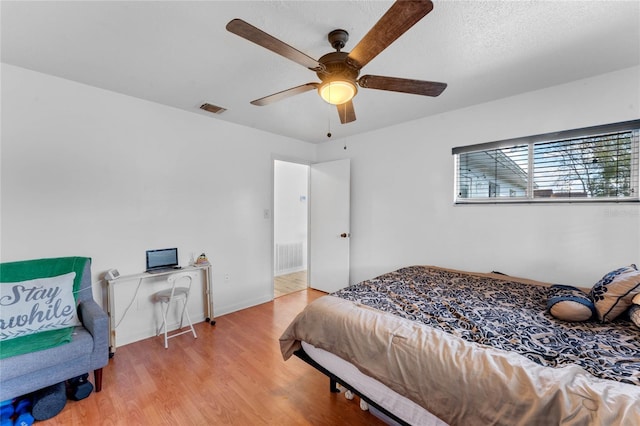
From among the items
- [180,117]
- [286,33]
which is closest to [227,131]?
[180,117]

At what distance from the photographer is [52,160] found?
7.67 feet

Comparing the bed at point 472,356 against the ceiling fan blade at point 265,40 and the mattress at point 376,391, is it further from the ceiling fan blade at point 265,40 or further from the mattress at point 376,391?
the ceiling fan blade at point 265,40

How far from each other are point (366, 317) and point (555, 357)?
0.87 metres

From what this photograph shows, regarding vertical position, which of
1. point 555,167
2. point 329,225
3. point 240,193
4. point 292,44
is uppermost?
point 292,44

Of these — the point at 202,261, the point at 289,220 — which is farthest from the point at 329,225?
the point at 202,261

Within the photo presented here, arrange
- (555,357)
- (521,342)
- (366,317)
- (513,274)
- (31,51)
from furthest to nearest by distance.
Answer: (513,274) < (31,51) < (366,317) < (521,342) < (555,357)

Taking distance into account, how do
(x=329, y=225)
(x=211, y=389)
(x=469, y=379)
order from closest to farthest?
1. (x=469, y=379)
2. (x=211, y=389)
3. (x=329, y=225)

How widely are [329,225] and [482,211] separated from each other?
2138 mm

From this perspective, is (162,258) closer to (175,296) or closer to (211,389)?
(175,296)

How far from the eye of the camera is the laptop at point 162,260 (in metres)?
2.85

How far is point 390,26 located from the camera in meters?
1.23

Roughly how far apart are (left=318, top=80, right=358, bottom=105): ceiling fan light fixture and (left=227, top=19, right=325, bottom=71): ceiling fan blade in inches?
4.8

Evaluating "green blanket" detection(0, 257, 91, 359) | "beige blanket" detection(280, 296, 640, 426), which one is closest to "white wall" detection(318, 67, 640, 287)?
"beige blanket" detection(280, 296, 640, 426)

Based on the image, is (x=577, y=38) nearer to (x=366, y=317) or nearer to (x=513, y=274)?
(x=513, y=274)
